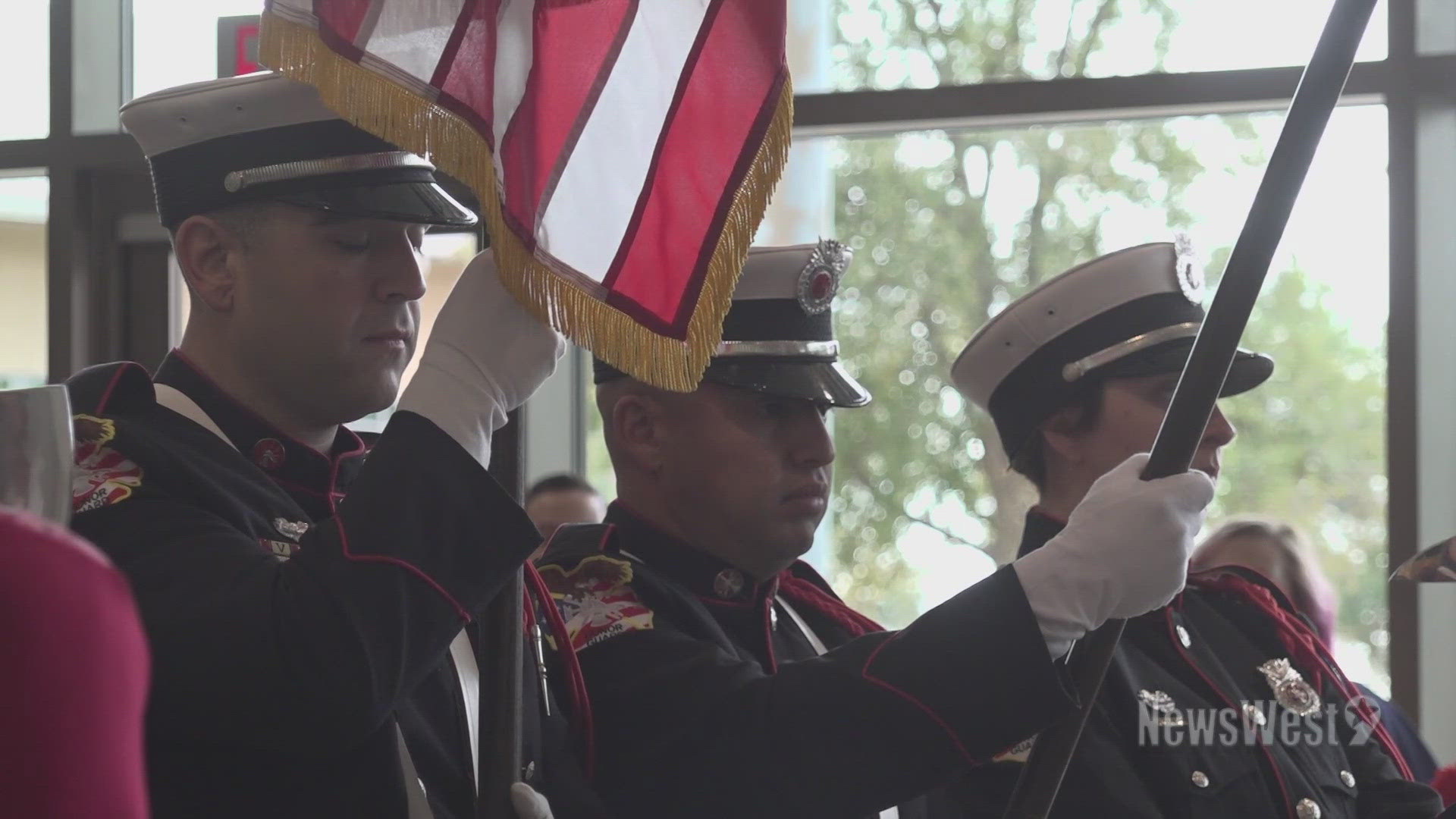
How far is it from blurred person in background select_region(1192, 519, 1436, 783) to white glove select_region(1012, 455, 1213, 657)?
1566mm

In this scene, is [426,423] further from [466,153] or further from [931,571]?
[931,571]

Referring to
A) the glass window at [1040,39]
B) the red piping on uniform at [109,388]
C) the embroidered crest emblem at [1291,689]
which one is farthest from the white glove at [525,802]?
the glass window at [1040,39]

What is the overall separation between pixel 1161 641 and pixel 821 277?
62 cm

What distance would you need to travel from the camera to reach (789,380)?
178cm

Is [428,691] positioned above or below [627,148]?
below

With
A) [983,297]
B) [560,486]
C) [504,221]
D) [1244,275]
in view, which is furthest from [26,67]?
[1244,275]

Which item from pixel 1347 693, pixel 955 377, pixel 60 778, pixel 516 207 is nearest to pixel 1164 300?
pixel 955 377

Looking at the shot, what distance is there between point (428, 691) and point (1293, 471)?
2.41 meters

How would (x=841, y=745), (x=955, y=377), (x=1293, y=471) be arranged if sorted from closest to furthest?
1. (x=841, y=745)
2. (x=955, y=377)
3. (x=1293, y=471)

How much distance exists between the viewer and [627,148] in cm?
131

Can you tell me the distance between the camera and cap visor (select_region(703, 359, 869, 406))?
1757 millimetres

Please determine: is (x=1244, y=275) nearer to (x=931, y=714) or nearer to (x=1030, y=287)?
(x=931, y=714)

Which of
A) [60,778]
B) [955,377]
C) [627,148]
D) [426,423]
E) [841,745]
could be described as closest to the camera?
[60,778]

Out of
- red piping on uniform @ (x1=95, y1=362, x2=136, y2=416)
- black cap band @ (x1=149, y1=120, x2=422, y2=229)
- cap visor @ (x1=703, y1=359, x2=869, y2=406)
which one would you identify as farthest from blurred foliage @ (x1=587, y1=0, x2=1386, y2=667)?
red piping on uniform @ (x1=95, y1=362, x2=136, y2=416)
